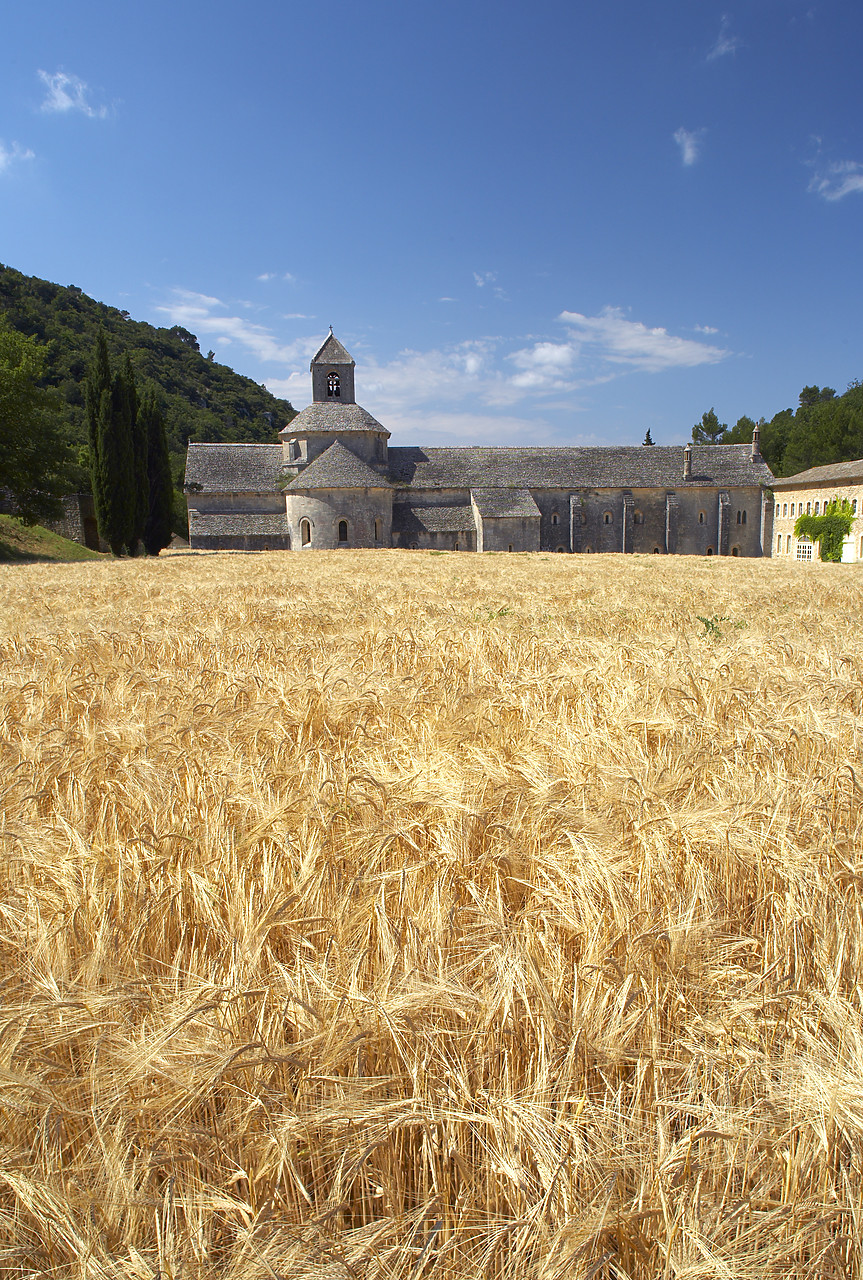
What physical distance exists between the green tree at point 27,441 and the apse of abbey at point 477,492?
17.8 meters

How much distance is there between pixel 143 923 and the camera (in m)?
1.91

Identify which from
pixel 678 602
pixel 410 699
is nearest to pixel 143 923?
pixel 410 699

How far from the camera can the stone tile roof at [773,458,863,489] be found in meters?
59.3

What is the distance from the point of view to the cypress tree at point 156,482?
4297 cm

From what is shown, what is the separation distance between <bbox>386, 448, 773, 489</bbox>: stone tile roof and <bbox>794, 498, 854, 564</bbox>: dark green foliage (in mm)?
7722

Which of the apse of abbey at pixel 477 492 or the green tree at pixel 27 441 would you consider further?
the apse of abbey at pixel 477 492

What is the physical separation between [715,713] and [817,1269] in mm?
3138

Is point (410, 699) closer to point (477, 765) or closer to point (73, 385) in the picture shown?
point (477, 765)

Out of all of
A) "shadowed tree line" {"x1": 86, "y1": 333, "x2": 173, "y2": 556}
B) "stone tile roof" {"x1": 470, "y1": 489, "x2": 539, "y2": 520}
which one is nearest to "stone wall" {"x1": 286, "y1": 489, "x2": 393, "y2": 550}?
"stone tile roof" {"x1": 470, "y1": 489, "x2": 539, "y2": 520}

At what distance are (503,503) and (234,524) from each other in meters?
20.1

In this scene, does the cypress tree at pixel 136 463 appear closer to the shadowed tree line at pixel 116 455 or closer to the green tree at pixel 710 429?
the shadowed tree line at pixel 116 455

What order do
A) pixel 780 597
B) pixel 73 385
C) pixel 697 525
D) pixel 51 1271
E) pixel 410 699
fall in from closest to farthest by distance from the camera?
1. pixel 51 1271
2. pixel 410 699
3. pixel 780 597
4. pixel 697 525
5. pixel 73 385

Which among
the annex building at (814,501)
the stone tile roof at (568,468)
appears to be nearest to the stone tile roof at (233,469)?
the stone tile roof at (568,468)

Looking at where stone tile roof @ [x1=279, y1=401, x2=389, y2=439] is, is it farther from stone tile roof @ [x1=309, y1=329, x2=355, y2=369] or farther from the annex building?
the annex building
